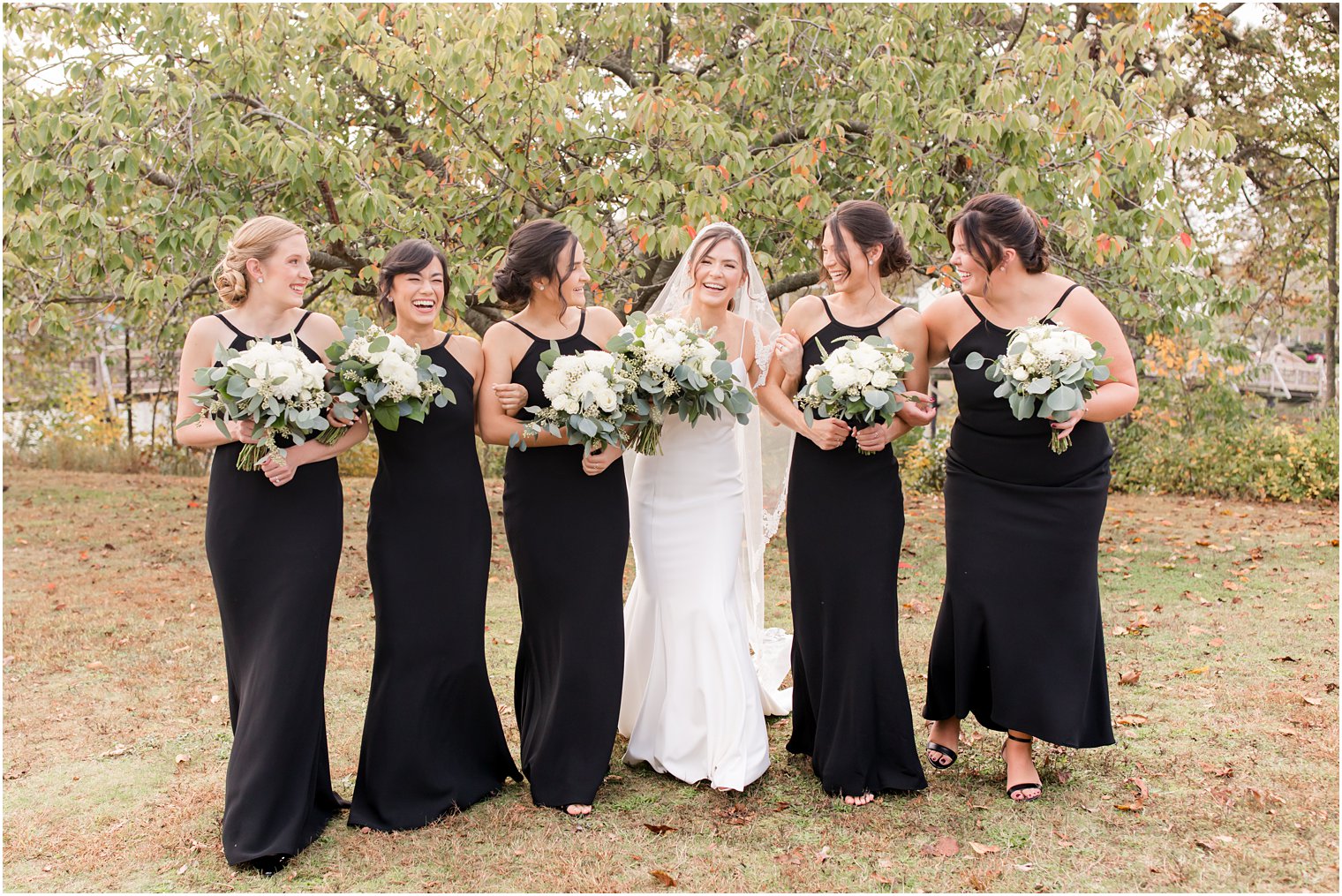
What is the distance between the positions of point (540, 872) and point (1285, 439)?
530 inches

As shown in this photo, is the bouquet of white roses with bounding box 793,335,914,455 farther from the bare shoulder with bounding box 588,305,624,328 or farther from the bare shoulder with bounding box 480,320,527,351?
the bare shoulder with bounding box 480,320,527,351

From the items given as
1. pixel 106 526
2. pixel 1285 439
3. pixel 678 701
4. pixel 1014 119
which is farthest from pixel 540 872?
pixel 1285 439

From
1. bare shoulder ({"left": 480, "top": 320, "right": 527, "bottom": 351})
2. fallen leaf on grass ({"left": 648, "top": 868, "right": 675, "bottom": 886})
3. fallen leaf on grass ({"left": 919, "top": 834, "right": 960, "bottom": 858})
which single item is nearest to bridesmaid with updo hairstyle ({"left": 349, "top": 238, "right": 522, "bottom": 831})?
bare shoulder ({"left": 480, "top": 320, "right": 527, "bottom": 351})

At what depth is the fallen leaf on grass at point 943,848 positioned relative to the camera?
416 centimetres

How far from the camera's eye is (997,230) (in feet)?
15.2

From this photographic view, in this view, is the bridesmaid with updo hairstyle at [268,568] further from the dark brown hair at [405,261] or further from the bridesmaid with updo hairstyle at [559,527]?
the bridesmaid with updo hairstyle at [559,527]

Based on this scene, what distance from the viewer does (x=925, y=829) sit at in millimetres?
4391

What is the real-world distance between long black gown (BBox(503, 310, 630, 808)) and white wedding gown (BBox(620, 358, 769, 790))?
30cm

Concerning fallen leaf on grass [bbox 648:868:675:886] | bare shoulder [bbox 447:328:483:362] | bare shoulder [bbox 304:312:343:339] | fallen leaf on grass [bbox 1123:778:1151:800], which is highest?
bare shoulder [bbox 304:312:343:339]

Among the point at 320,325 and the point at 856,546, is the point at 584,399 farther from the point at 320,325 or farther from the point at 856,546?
the point at 856,546

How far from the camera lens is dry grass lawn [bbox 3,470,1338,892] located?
→ 13.3ft

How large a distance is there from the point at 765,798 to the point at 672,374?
1.89 metres

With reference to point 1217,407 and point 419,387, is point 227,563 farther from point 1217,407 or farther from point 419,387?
point 1217,407

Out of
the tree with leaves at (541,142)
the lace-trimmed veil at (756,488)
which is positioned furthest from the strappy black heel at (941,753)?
the tree with leaves at (541,142)
